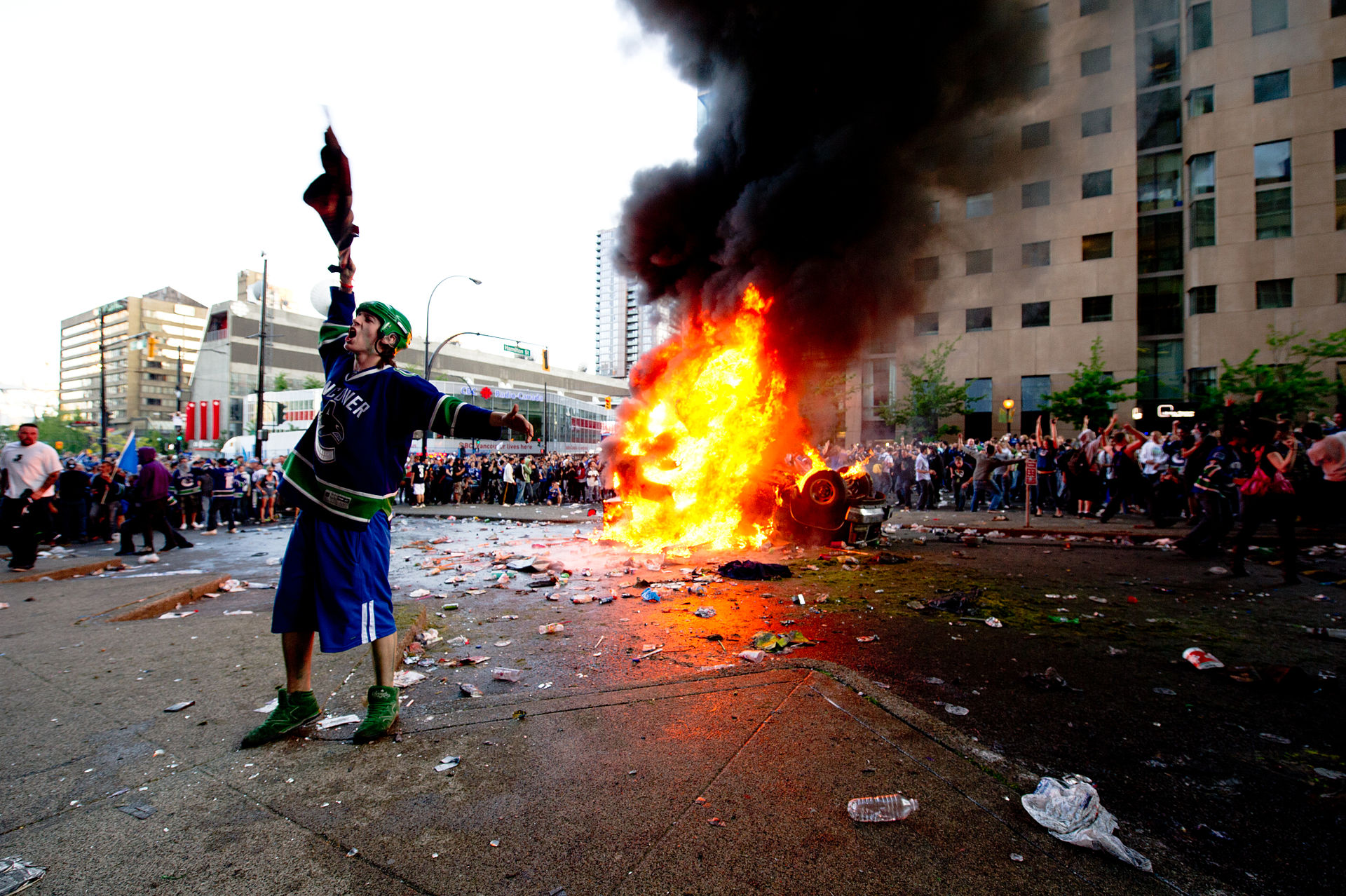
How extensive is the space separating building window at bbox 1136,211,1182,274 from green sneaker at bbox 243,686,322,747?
37.4 m

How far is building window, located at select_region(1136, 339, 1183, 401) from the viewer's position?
30.0m

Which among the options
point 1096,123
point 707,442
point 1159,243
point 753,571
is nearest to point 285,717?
point 753,571

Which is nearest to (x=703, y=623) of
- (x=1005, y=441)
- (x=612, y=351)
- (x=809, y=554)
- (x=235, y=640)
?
(x=235, y=640)

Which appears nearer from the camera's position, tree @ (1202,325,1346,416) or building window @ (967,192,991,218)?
tree @ (1202,325,1346,416)

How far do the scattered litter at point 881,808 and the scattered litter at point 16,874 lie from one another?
2.72 m

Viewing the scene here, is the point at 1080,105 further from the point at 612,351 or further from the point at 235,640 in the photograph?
the point at 612,351

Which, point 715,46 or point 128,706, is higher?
point 715,46

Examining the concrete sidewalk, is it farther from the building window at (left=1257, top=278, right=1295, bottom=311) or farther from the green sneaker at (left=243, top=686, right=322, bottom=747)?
the building window at (left=1257, top=278, right=1295, bottom=311)

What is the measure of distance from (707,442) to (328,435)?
7888 millimetres

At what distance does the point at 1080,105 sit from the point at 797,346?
2259cm

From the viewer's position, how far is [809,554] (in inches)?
356

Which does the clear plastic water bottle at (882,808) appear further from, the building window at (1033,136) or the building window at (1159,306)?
the building window at (1159,306)

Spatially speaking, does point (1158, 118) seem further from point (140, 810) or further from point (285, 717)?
point (140, 810)

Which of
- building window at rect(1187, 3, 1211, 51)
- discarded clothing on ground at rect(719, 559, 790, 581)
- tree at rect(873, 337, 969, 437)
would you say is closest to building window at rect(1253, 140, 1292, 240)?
building window at rect(1187, 3, 1211, 51)
